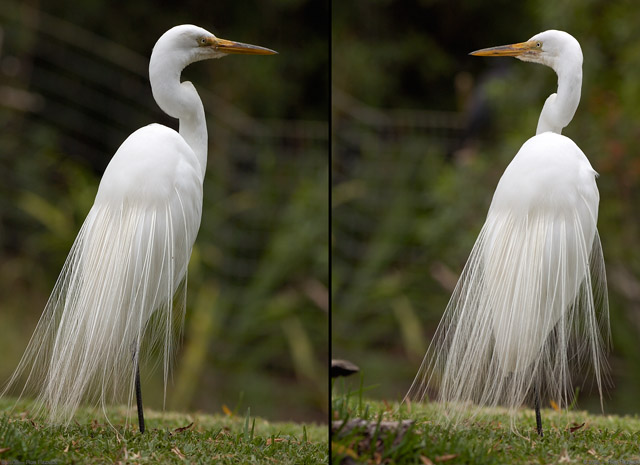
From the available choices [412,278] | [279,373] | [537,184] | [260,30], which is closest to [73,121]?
[260,30]

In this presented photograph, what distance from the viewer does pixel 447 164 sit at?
156 inches

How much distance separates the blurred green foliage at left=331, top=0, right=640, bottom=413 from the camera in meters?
3.35

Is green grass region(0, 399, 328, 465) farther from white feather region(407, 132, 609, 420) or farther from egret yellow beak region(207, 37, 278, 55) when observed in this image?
egret yellow beak region(207, 37, 278, 55)

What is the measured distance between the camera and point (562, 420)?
2062 millimetres

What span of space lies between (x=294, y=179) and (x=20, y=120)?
1533 mm

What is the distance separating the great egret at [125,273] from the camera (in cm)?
169

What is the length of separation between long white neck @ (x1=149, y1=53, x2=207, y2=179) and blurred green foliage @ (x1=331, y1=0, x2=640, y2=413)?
58.7 inches

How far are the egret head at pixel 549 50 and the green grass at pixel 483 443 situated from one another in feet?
2.97

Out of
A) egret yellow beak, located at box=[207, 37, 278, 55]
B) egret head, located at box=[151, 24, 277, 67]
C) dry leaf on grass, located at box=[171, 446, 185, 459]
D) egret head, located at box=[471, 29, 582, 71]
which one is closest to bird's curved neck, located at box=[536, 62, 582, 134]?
egret head, located at box=[471, 29, 582, 71]

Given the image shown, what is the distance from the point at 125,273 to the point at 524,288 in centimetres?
92

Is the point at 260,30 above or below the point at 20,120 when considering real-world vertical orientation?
above

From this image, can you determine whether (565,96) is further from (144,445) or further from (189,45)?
(144,445)

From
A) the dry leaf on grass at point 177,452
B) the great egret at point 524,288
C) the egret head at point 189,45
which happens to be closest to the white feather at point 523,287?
the great egret at point 524,288

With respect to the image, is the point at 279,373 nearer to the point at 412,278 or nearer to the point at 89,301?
the point at 412,278
